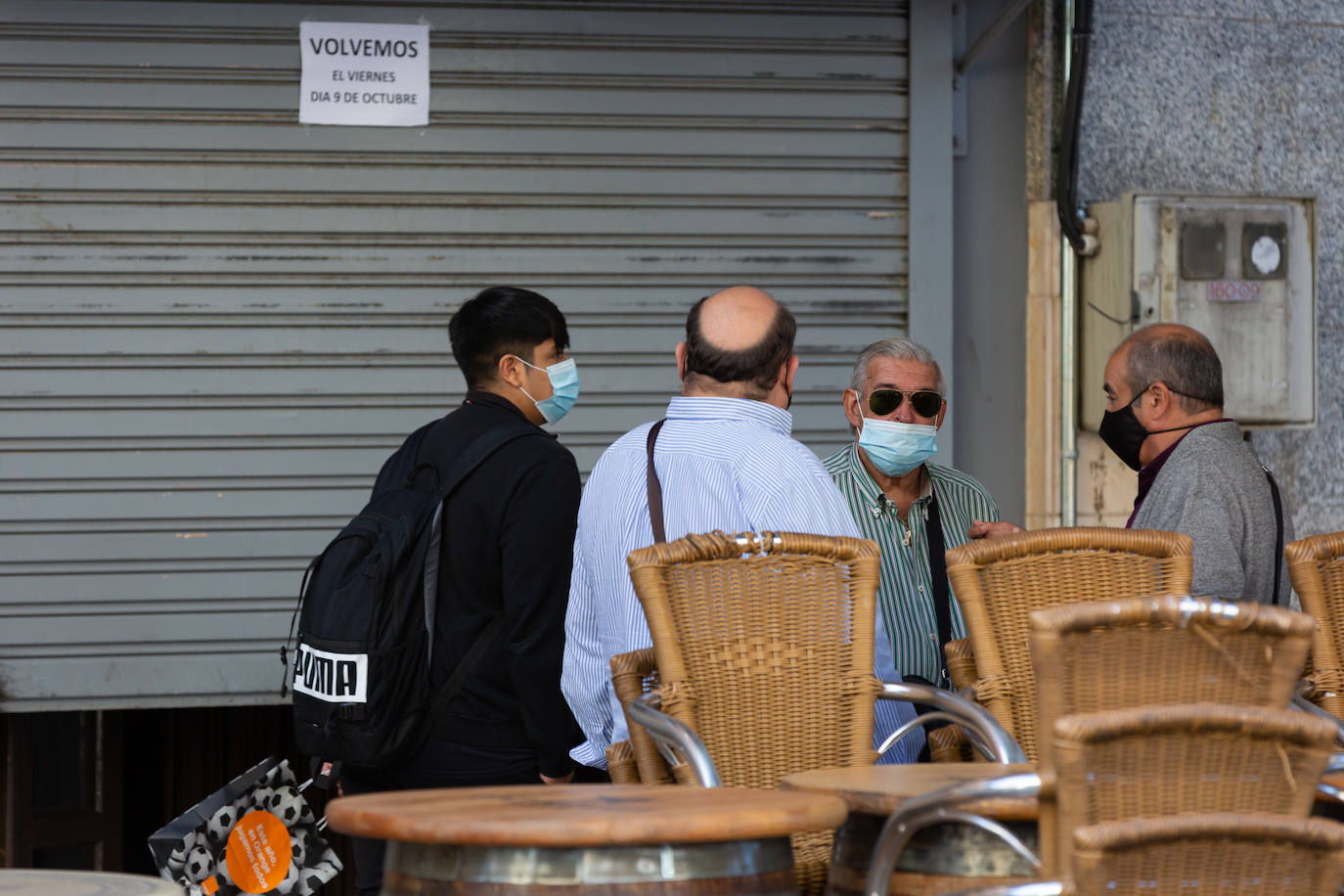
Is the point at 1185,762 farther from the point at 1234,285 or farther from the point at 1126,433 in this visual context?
the point at 1234,285

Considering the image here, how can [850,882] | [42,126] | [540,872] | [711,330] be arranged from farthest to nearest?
[42,126], [711,330], [850,882], [540,872]

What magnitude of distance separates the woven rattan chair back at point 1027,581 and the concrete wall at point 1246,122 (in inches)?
101

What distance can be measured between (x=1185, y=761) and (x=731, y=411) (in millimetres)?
1387

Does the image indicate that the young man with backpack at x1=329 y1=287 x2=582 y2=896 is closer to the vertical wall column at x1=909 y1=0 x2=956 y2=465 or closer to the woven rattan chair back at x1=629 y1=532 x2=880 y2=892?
the woven rattan chair back at x1=629 y1=532 x2=880 y2=892

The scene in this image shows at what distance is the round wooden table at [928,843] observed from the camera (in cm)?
211

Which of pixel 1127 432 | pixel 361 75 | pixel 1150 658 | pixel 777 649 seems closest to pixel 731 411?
pixel 777 649

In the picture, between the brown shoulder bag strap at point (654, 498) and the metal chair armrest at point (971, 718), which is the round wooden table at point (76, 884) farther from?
the metal chair armrest at point (971, 718)

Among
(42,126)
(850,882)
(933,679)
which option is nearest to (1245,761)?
(850,882)

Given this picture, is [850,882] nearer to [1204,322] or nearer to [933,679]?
[933,679]

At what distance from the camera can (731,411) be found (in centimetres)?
301

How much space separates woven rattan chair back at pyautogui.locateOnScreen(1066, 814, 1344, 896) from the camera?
1.77 m

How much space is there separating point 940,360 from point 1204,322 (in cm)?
89

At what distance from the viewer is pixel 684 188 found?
199 inches

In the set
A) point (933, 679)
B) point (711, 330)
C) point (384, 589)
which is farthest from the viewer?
point (933, 679)
